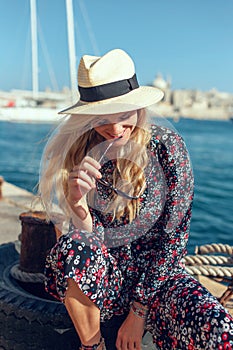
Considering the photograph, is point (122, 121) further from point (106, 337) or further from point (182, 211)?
point (106, 337)

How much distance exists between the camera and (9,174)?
52.2 ft

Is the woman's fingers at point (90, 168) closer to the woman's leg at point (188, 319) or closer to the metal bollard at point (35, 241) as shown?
the woman's leg at point (188, 319)

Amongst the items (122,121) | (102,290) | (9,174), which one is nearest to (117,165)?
(122,121)

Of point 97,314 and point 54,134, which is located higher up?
point 54,134

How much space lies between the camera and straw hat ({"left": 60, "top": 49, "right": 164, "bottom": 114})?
5.74 feet

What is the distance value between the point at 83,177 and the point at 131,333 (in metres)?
0.64

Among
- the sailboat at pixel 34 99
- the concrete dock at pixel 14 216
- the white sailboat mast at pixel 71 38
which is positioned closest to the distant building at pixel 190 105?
the sailboat at pixel 34 99

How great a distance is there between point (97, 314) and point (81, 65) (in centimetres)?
97

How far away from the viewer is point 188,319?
1555mm

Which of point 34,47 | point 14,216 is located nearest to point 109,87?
point 14,216

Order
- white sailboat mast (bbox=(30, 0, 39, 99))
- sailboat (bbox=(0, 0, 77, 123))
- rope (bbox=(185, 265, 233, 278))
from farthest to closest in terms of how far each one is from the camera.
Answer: white sailboat mast (bbox=(30, 0, 39, 99)), sailboat (bbox=(0, 0, 77, 123)), rope (bbox=(185, 265, 233, 278))

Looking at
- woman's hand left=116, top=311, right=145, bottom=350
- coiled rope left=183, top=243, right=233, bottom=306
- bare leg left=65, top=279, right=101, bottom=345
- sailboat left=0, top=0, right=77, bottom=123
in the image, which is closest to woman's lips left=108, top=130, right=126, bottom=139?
bare leg left=65, top=279, right=101, bottom=345

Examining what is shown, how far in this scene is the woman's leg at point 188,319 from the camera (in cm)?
146

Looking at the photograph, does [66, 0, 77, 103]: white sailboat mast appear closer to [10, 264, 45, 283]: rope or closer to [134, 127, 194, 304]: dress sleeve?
[10, 264, 45, 283]: rope
